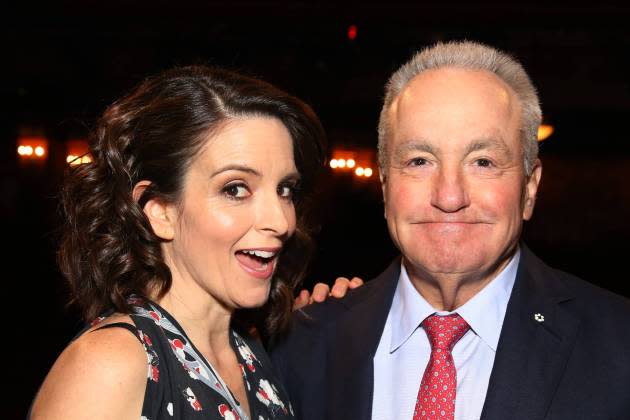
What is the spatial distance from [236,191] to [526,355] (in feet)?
2.87

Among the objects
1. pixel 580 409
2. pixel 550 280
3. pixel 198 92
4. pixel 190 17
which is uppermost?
pixel 190 17

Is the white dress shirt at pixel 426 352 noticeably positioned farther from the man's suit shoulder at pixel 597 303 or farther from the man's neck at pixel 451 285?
the man's suit shoulder at pixel 597 303

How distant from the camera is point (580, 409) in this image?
68.7 inches

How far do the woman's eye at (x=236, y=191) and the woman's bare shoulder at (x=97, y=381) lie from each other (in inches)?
18.0

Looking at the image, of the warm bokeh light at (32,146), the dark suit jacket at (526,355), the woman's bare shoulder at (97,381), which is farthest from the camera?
the warm bokeh light at (32,146)

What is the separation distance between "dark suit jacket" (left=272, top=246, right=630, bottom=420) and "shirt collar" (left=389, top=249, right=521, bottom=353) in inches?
1.5

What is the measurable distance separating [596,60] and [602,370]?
6.40 meters

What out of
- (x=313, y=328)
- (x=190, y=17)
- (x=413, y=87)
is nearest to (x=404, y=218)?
(x=413, y=87)

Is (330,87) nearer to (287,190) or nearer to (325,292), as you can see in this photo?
(325,292)

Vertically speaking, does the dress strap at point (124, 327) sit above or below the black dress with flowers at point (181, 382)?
above

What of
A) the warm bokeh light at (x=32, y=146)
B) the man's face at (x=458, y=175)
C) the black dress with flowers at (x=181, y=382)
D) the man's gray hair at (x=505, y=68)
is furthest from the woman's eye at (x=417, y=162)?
the warm bokeh light at (x=32, y=146)

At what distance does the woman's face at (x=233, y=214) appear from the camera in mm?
1861

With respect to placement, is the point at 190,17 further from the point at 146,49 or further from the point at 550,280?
the point at 550,280

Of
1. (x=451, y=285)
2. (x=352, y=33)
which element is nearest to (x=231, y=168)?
(x=451, y=285)
